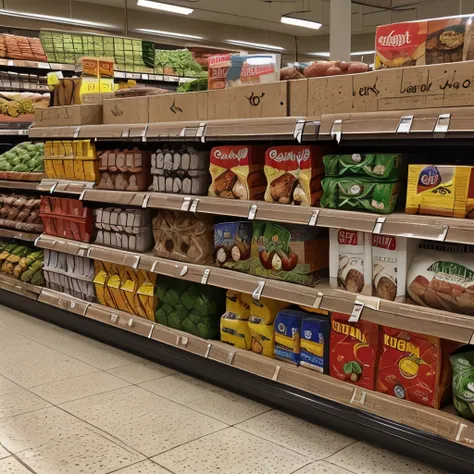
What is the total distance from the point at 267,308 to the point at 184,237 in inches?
29.8

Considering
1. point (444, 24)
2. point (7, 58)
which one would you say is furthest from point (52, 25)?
point (444, 24)

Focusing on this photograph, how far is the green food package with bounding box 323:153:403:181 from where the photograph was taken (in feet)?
8.54

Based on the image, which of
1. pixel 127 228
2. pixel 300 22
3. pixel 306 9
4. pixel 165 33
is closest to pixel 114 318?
pixel 127 228

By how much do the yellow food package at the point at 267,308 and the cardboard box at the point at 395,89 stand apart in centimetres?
105

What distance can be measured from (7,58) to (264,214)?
570 centimetres

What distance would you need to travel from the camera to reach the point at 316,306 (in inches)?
110

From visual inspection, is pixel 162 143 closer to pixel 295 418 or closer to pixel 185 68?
pixel 295 418

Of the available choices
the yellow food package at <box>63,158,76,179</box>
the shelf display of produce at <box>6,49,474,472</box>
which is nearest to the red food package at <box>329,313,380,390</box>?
the shelf display of produce at <box>6,49,474,472</box>

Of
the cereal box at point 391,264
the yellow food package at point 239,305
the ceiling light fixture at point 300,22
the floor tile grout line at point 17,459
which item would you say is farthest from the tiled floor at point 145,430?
the ceiling light fixture at point 300,22

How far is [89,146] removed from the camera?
414 centimetres

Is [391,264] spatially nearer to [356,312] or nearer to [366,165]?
[356,312]

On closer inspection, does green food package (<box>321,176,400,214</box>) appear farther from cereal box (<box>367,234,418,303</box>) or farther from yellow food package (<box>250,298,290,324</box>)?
yellow food package (<box>250,298,290,324</box>)

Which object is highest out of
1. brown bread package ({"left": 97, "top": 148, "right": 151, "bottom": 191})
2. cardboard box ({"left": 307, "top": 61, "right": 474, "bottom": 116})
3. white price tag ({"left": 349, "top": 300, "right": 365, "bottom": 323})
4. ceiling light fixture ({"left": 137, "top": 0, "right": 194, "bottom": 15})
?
ceiling light fixture ({"left": 137, "top": 0, "right": 194, "bottom": 15})

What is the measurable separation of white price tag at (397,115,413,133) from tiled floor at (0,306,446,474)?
1455 millimetres
